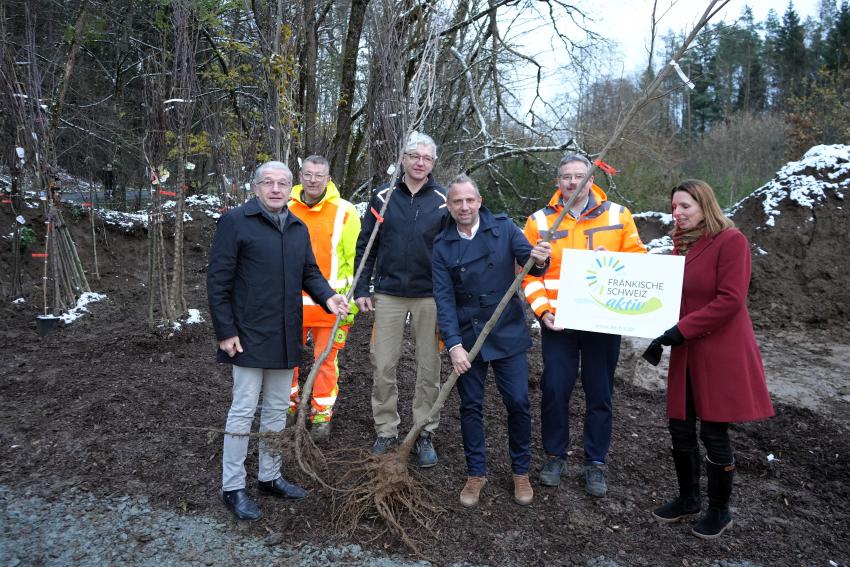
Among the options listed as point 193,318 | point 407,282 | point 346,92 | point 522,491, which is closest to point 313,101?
point 346,92

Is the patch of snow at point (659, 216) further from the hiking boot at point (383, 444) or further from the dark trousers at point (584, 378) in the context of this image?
the hiking boot at point (383, 444)

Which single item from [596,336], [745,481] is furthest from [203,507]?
[745,481]

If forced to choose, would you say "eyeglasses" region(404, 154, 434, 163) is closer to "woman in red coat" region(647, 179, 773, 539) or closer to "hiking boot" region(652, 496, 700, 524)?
"woman in red coat" region(647, 179, 773, 539)

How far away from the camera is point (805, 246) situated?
7090 mm

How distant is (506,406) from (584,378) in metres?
0.54

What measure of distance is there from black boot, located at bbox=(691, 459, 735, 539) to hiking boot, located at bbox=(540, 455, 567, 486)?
815 millimetres

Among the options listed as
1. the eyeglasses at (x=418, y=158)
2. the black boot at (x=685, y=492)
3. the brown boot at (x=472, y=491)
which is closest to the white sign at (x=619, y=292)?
the black boot at (x=685, y=492)

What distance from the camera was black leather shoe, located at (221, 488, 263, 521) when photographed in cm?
323

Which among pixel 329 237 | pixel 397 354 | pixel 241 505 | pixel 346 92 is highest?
pixel 346 92

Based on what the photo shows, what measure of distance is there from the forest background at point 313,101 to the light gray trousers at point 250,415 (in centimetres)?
259

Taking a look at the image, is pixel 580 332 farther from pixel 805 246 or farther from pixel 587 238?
pixel 805 246

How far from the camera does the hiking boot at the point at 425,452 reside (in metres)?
3.94

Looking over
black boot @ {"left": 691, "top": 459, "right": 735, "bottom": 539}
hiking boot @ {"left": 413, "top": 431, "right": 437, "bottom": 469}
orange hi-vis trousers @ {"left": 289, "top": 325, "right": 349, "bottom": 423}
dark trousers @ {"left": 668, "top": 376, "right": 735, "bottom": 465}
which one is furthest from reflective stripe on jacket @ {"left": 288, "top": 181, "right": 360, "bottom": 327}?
black boot @ {"left": 691, "top": 459, "right": 735, "bottom": 539}

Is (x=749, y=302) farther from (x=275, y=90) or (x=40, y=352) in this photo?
(x=40, y=352)
